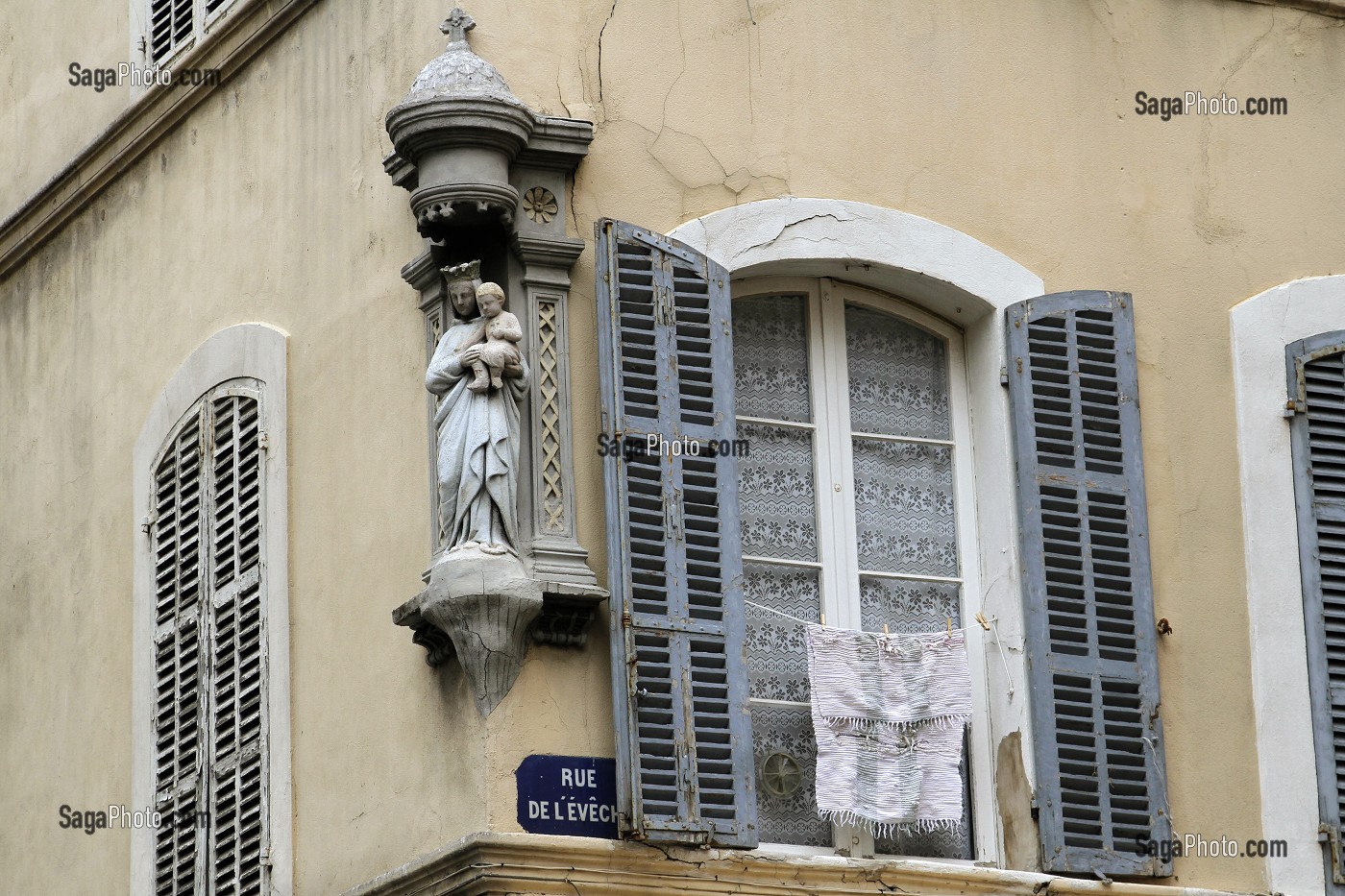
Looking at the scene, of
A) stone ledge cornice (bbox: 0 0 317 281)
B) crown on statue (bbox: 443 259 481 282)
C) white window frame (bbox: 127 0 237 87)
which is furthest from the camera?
white window frame (bbox: 127 0 237 87)

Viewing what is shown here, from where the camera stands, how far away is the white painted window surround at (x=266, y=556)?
12.9 metres

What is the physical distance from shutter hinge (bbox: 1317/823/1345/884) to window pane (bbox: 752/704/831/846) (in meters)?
2.08

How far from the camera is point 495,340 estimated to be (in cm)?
1186

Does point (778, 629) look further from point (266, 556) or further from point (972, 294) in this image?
point (266, 556)

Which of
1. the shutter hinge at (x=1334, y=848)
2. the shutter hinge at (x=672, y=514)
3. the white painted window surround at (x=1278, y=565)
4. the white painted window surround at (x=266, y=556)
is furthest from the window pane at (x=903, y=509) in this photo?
the white painted window surround at (x=266, y=556)

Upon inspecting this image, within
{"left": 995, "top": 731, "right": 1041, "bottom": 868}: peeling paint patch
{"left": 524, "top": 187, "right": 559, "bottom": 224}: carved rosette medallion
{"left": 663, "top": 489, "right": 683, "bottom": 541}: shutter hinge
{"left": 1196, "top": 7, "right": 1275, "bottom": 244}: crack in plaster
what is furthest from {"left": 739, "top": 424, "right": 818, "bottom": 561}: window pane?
{"left": 1196, "top": 7, "right": 1275, "bottom": 244}: crack in plaster

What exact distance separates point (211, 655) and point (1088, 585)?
3772mm

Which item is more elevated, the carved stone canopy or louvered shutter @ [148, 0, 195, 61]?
louvered shutter @ [148, 0, 195, 61]

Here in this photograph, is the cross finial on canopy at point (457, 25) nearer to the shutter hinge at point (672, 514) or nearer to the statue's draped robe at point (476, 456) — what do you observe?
the statue's draped robe at point (476, 456)

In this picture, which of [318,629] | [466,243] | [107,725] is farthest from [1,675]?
[466,243]

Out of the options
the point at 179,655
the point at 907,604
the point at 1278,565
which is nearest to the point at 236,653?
the point at 179,655

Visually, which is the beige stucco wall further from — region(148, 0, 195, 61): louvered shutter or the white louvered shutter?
region(148, 0, 195, 61): louvered shutter

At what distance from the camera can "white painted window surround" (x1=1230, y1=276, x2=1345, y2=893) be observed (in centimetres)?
1282

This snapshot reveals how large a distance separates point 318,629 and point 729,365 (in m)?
2.04
